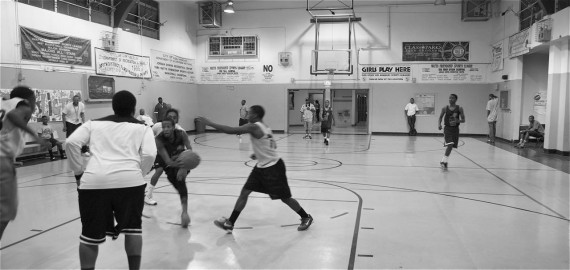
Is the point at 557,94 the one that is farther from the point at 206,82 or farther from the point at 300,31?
the point at 206,82

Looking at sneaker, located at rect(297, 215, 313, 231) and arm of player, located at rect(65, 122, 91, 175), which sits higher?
arm of player, located at rect(65, 122, 91, 175)

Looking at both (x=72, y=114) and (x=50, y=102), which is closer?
(x=72, y=114)

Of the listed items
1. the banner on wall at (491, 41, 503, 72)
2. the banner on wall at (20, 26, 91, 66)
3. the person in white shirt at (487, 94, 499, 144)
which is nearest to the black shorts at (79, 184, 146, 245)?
the banner on wall at (20, 26, 91, 66)

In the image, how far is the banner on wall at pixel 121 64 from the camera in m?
15.3

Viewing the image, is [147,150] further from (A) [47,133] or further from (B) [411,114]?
(B) [411,114]

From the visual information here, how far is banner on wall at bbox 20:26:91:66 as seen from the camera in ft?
39.8

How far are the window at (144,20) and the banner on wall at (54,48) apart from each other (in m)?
2.98

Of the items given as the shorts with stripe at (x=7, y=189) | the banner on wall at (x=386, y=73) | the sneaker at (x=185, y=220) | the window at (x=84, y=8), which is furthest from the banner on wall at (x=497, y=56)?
the shorts with stripe at (x=7, y=189)

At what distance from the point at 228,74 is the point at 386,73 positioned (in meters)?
8.39

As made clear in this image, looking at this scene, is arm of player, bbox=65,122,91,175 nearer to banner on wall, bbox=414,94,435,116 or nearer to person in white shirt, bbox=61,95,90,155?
person in white shirt, bbox=61,95,90,155

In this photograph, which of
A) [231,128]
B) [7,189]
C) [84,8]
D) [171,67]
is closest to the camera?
[7,189]

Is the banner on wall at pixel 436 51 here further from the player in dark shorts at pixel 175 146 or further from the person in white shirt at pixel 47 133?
the player in dark shorts at pixel 175 146

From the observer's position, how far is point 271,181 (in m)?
5.19

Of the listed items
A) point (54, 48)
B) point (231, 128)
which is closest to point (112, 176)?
point (231, 128)
